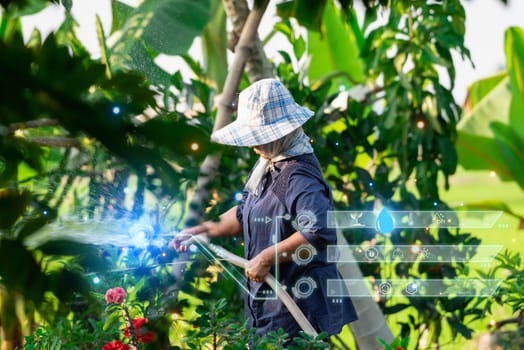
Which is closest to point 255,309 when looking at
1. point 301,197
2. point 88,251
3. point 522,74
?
point 301,197

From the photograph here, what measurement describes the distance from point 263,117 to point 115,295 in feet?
1.72

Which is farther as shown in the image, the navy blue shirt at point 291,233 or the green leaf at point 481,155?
the green leaf at point 481,155

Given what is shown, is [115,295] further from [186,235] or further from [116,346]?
[186,235]

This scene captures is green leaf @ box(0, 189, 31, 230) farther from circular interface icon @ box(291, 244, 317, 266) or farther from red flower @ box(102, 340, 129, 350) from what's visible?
circular interface icon @ box(291, 244, 317, 266)

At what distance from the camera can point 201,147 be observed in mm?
553

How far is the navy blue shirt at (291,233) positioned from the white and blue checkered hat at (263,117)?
0.08 meters

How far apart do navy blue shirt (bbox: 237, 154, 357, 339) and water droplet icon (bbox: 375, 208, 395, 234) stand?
0.93m

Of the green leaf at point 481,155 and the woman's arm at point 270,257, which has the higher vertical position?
the woman's arm at point 270,257

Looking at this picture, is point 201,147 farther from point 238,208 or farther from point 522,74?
point 522,74

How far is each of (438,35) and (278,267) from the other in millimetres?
1266

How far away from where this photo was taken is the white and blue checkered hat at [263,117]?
199cm

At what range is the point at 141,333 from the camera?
1.87 m

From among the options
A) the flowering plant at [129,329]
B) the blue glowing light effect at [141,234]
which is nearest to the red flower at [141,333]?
the flowering plant at [129,329]
